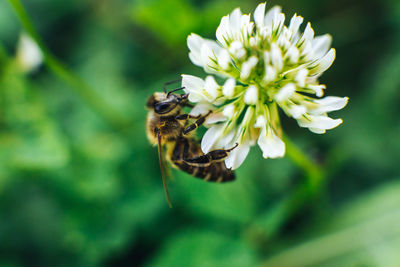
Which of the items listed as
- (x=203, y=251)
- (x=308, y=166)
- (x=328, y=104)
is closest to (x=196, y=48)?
(x=328, y=104)

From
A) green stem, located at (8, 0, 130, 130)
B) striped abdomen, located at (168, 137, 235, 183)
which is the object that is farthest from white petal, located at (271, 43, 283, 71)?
green stem, located at (8, 0, 130, 130)

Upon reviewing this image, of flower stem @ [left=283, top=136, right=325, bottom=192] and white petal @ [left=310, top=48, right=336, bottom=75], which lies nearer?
white petal @ [left=310, top=48, right=336, bottom=75]

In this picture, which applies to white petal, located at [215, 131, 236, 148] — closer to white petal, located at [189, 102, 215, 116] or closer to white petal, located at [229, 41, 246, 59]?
white petal, located at [189, 102, 215, 116]

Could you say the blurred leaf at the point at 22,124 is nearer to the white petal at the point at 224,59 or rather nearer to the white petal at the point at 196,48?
the white petal at the point at 196,48

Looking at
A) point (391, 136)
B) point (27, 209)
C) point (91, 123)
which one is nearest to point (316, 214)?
point (391, 136)

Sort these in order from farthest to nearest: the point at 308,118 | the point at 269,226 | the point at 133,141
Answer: the point at 133,141, the point at 269,226, the point at 308,118

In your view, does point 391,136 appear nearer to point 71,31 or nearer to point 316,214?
point 316,214

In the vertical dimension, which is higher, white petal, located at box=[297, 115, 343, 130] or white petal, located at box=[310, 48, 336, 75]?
white petal, located at box=[310, 48, 336, 75]
